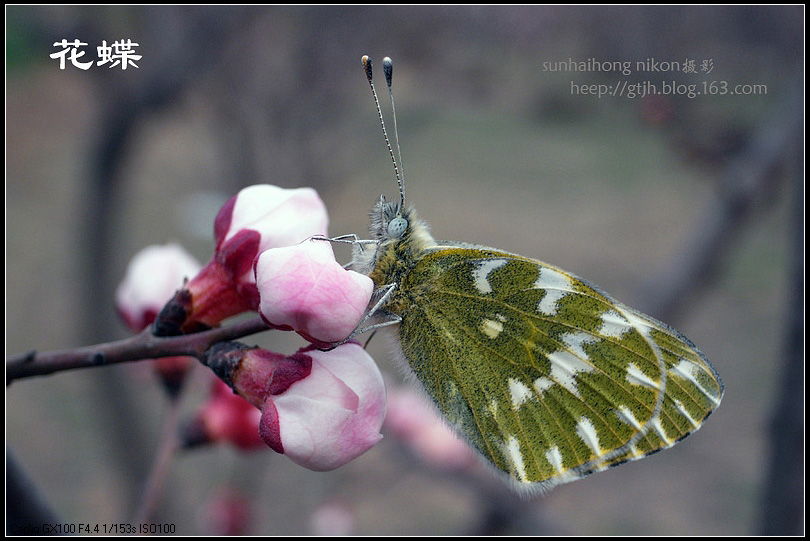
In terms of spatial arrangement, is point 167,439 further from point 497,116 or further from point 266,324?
point 497,116

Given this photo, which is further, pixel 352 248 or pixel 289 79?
pixel 289 79

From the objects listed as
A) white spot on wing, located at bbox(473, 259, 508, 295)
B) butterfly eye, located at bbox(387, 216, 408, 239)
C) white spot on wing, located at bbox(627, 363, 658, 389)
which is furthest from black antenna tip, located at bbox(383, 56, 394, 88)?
white spot on wing, located at bbox(627, 363, 658, 389)

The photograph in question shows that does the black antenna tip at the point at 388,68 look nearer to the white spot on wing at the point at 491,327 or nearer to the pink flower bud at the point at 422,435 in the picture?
the white spot on wing at the point at 491,327

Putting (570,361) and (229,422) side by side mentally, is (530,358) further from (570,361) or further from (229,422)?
(229,422)

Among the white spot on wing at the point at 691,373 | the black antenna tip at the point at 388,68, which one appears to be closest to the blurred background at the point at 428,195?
the white spot on wing at the point at 691,373

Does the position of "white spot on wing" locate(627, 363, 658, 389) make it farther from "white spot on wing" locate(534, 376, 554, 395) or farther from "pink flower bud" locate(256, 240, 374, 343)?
"pink flower bud" locate(256, 240, 374, 343)

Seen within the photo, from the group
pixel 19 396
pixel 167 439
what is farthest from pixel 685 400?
pixel 19 396
